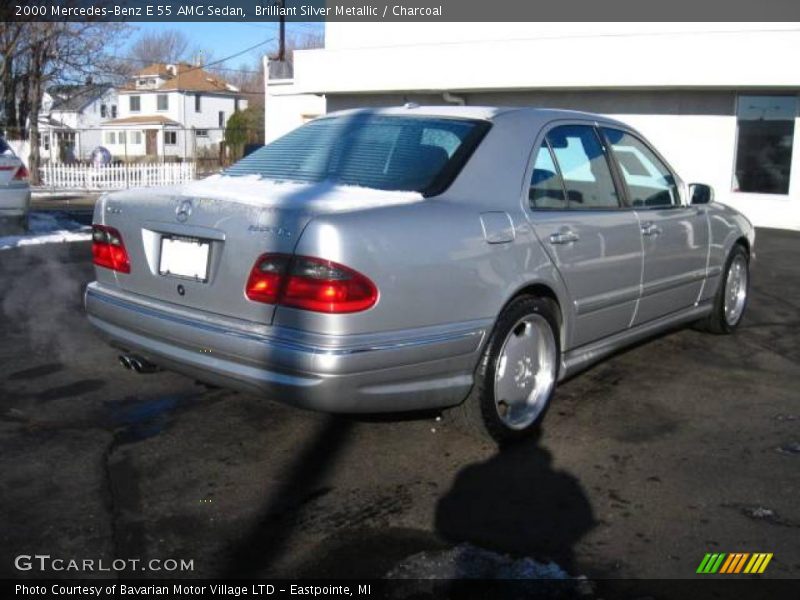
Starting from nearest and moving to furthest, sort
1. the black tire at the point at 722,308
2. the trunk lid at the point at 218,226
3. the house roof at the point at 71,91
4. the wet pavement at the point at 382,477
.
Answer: the wet pavement at the point at 382,477, the trunk lid at the point at 218,226, the black tire at the point at 722,308, the house roof at the point at 71,91

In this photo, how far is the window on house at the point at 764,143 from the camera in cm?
1568

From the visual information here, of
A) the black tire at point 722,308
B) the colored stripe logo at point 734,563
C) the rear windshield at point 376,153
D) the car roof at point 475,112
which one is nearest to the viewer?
the colored stripe logo at point 734,563

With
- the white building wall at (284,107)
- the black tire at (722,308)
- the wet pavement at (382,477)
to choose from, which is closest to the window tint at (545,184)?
the wet pavement at (382,477)

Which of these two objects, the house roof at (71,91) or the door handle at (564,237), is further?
the house roof at (71,91)

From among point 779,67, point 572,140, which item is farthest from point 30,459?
point 779,67

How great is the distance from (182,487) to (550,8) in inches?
632

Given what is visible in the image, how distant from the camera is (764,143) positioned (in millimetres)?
16016

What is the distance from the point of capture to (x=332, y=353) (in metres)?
3.57

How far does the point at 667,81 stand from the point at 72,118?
52621 mm

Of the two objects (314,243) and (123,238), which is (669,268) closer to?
(314,243)

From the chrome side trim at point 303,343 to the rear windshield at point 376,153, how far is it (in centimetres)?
69

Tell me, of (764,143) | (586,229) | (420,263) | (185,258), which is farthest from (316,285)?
(764,143)

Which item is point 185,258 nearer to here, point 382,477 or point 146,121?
point 382,477

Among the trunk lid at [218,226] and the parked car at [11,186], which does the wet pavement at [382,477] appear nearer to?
the trunk lid at [218,226]
